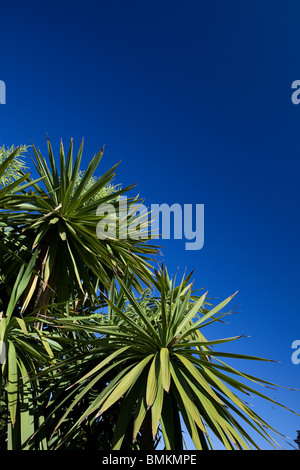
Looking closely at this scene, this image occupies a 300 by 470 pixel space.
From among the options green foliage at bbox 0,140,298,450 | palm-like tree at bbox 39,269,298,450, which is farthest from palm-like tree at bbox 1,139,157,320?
palm-like tree at bbox 39,269,298,450

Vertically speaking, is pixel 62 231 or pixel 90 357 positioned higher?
pixel 62 231

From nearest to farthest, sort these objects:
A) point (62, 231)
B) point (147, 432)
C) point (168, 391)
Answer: point (168, 391)
point (147, 432)
point (62, 231)

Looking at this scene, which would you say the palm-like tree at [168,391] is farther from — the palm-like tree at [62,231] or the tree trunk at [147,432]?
the palm-like tree at [62,231]

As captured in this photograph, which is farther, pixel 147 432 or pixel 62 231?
pixel 62 231

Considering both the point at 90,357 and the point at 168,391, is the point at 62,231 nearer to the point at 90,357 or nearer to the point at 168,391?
the point at 90,357

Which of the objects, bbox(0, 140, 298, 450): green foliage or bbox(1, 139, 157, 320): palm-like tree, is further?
bbox(1, 139, 157, 320): palm-like tree

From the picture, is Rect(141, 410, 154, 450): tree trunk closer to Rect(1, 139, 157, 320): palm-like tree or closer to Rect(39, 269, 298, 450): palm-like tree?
Rect(39, 269, 298, 450): palm-like tree

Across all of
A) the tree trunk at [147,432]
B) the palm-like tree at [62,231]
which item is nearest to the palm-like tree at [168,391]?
the tree trunk at [147,432]

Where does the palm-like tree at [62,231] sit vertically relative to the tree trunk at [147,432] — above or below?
above

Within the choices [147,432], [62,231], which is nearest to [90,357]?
[147,432]

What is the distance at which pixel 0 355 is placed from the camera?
266 centimetres

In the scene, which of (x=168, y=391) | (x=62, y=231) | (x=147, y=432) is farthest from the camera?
(x=62, y=231)

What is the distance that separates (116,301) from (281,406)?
1.86m

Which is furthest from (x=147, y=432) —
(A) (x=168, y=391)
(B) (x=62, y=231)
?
(B) (x=62, y=231)
